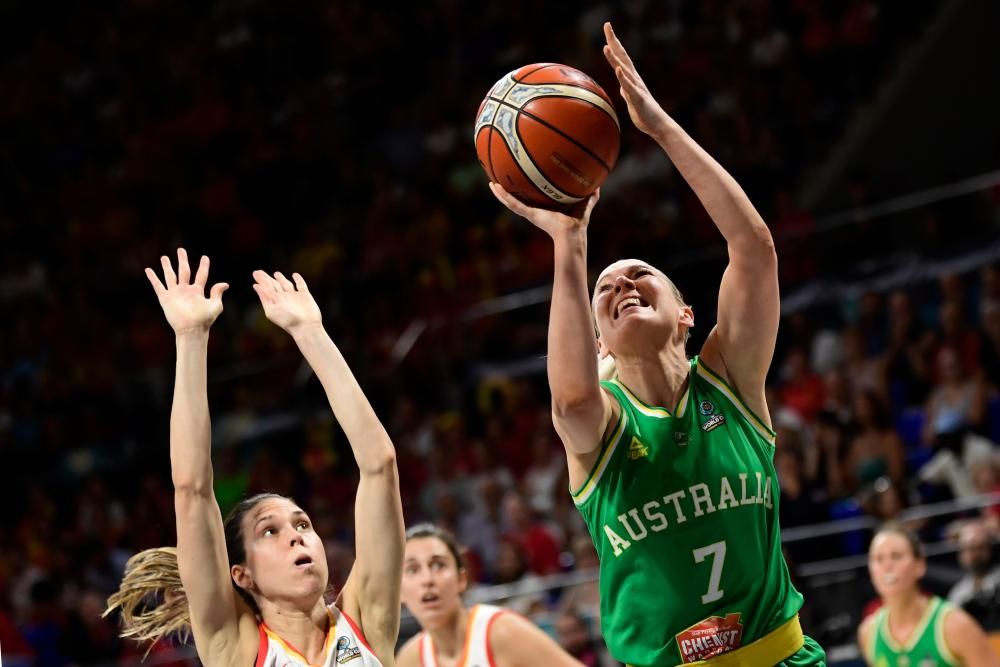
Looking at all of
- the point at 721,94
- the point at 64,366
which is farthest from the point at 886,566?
the point at 64,366

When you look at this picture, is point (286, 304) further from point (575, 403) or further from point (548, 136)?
point (575, 403)

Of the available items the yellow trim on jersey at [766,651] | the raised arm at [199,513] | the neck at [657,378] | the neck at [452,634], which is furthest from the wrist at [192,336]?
the neck at [452,634]

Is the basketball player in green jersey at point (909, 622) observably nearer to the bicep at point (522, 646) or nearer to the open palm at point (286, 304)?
A: the bicep at point (522, 646)

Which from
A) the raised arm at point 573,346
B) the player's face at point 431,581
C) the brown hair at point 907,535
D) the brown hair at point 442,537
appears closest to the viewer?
the raised arm at point 573,346

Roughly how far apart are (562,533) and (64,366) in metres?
6.58

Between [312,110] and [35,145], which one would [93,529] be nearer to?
[312,110]

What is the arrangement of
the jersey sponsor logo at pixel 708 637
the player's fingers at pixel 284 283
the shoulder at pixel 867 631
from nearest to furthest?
1. the jersey sponsor logo at pixel 708 637
2. the player's fingers at pixel 284 283
3. the shoulder at pixel 867 631

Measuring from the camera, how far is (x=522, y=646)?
563 cm

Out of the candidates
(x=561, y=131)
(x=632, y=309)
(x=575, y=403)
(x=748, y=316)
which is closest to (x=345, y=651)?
(x=575, y=403)

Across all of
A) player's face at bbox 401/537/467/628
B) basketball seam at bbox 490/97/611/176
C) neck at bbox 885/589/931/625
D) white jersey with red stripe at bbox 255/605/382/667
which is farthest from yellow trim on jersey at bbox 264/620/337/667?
neck at bbox 885/589/931/625

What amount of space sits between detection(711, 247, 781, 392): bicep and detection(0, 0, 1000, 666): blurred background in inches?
143

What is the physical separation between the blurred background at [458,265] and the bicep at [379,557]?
3457 millimetres

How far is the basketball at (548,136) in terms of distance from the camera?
3752 mm

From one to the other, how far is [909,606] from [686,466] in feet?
11.9
